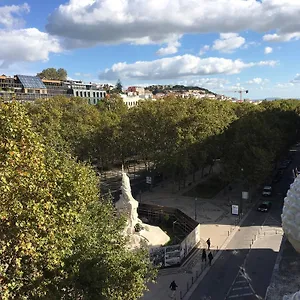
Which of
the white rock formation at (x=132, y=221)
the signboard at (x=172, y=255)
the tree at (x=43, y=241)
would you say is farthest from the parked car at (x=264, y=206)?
the tree at (x=43, y=241)

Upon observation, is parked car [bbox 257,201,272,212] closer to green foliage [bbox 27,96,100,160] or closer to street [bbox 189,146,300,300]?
street [bbox 189,146,300,300]

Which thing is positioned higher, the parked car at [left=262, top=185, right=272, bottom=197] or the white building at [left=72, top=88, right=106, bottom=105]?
the white building at [left=72, top=88, right=106, bottom=105]

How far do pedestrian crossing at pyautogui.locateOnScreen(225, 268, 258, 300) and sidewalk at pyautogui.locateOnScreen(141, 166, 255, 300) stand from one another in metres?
2.43

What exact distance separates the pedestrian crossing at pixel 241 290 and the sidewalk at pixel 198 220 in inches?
95.6

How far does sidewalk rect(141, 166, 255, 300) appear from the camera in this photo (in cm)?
2211

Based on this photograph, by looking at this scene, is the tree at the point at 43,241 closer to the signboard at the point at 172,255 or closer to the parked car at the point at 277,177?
the signboard at the point at 172,255

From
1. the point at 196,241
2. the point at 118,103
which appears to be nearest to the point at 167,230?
the point at 196,241

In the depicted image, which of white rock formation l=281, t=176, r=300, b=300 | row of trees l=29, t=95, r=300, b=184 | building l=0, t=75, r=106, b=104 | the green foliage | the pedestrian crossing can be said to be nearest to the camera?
white rock formation l=281, t=176, r=300, b=300

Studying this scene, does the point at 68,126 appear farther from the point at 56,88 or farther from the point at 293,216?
the point at 56,88

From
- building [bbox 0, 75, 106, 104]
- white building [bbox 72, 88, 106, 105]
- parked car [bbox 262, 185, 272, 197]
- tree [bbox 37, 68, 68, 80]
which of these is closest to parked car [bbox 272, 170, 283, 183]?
parked car [bbox 262, 185, 272, 197]

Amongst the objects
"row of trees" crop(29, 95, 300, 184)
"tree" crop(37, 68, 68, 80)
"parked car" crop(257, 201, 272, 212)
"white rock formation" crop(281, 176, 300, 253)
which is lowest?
"parked car" crop(257, 201, 272, 212)

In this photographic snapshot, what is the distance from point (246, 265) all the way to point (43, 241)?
55.0ft

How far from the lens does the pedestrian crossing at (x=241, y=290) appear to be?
20228 mm

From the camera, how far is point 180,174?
42188mm
